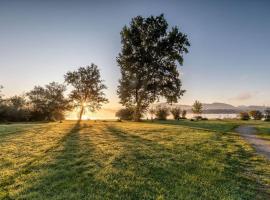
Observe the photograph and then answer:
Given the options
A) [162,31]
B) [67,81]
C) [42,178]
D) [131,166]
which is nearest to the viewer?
[42,178]

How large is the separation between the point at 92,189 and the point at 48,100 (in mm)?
63213


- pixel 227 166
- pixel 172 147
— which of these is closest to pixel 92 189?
pixel 227 166

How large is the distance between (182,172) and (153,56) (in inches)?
1353

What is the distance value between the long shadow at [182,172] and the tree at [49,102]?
5387 cm

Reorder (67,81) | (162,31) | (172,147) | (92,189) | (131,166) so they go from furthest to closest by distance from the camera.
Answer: (67,81)
(162,31)
(172,147)
(131,166)
(92,189)

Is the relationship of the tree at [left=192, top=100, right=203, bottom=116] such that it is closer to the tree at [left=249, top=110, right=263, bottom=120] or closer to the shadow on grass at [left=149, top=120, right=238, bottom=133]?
the tree at [left=249, top=110, right=263, bottom=120]

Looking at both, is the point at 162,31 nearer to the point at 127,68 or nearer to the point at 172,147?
the point at 127,68

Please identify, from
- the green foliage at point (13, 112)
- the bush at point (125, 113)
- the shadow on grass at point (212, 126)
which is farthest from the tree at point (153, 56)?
the green foliage at point (13, 112)

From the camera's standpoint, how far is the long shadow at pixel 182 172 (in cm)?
757

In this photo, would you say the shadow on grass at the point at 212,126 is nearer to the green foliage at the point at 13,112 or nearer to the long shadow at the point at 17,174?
the long shadow at the point at 17,174

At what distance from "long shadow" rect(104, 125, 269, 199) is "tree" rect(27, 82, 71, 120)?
53870 millimetres

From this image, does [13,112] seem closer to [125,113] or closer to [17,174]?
[125,113]

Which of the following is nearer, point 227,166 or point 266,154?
point 227,166

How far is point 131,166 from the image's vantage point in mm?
10117
